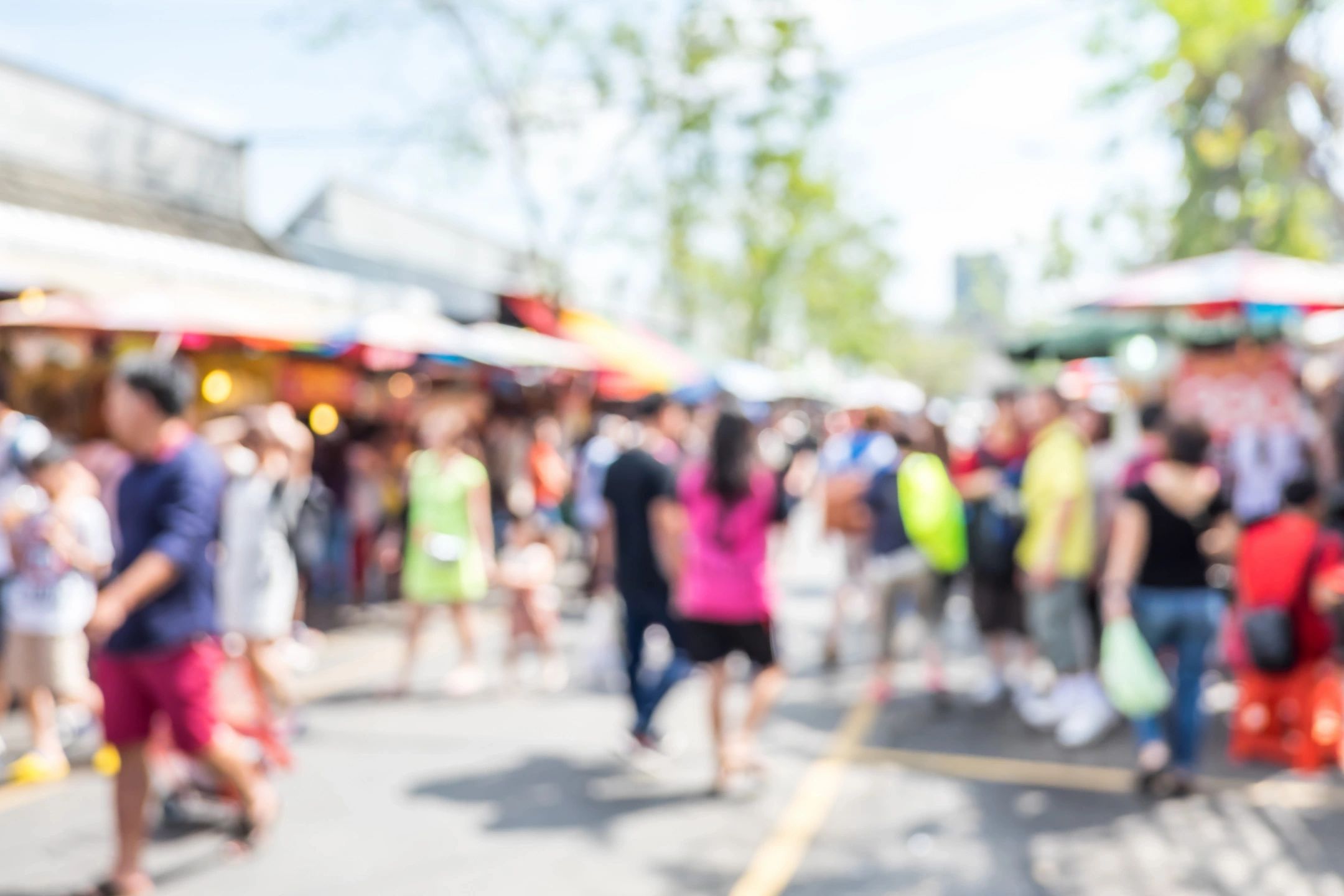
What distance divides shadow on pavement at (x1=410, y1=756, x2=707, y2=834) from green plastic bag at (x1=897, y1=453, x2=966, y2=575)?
229 centimetres

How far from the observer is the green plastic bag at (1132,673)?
4.81 metres

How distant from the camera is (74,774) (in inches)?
207

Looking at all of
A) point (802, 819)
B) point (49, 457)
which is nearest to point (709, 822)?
point (802, 819)

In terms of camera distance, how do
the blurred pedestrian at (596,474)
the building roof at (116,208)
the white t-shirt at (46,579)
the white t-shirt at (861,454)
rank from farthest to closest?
the building roof at (116,208)
the blurred pedestrian at (596,474)
the white t-shirt at (861,454)
the white t-shirt at (46,579)

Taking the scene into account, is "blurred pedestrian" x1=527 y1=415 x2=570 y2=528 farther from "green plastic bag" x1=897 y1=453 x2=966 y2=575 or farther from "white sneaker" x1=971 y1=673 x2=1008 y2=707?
"white sneaker" x1=971 y1=673 x2=1008 y2=707

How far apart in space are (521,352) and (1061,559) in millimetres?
7259

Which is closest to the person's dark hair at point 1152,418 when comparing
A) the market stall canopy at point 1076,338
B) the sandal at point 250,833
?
the sandal at point 250,833

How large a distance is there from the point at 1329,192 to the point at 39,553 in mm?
10631

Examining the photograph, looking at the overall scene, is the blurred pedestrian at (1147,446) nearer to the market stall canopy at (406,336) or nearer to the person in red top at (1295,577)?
the person in red top at (1295,577)

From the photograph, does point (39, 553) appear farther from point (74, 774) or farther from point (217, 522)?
point (217, 522)

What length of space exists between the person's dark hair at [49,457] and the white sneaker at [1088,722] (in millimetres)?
5529

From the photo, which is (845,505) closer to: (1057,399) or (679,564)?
(1057,399)

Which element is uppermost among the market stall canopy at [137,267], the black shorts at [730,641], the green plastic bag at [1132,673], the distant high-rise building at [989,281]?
the distant high-rise building at [989,281]

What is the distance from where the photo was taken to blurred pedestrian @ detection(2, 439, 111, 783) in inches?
206
